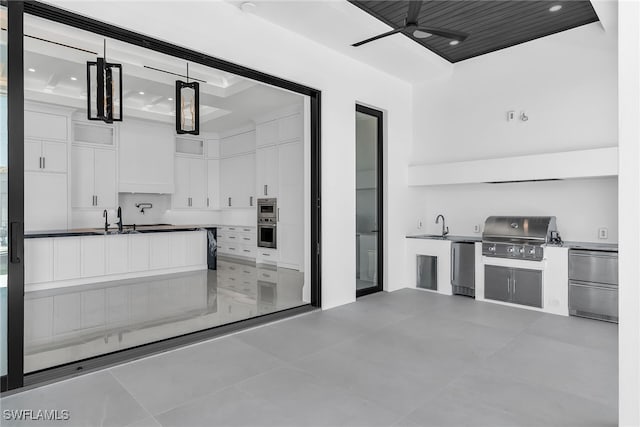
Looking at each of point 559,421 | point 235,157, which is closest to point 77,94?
point 235,157

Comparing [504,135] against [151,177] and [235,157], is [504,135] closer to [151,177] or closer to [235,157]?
[235,157]

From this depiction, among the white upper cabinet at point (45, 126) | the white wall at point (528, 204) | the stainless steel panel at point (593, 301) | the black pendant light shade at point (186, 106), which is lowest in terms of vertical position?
the stainless steel panel at point (593, 301)

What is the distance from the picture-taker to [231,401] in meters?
2.28

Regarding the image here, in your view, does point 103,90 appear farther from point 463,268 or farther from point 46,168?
point 463,268

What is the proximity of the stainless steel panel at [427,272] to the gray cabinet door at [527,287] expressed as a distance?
1.03 metres

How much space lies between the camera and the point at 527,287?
4406 mm

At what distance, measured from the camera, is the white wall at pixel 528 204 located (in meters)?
4.38

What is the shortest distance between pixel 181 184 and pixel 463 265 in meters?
6.18

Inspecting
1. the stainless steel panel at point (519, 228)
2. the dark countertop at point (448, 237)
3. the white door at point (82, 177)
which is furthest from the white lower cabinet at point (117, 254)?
the stainless steel panel at point (519, 228)

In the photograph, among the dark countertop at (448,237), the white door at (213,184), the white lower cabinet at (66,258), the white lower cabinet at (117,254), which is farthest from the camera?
the white door at (213,184)

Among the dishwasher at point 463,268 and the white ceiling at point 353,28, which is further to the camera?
the dishwasher at point 463,268

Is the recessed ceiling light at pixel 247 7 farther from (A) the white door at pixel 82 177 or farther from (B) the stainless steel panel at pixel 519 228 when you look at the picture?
(A) the white door at pixel 82 177

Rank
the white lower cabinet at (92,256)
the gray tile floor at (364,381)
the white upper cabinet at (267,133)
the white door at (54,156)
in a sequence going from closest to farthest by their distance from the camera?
1. the gray tile floor at (364,381)
2. the white lower cabinet at (92,256)
3. the white door at (54,156)
4. the white upper cabinet at (267,133)

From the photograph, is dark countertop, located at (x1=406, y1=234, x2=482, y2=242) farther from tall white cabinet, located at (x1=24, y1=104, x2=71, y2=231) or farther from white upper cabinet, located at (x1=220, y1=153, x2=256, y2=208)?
tall white cabinet, located at (x1=24, y1=104, x2=71, y2=231)
